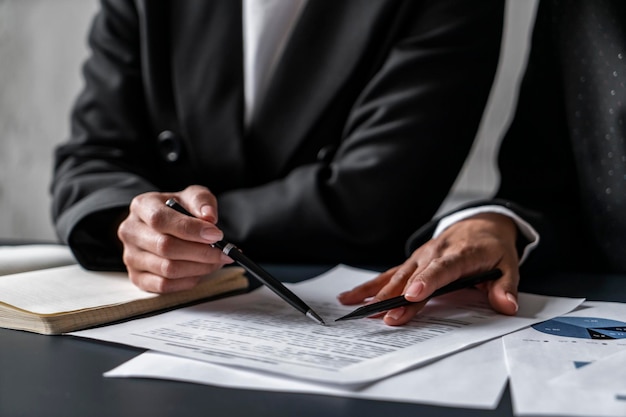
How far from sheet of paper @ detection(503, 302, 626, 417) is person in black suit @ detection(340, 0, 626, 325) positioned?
11 centimetres

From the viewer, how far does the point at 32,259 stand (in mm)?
906

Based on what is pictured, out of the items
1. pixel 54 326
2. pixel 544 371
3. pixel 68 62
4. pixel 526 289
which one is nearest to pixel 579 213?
pixel 526 289

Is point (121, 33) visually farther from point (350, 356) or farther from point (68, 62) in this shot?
point (68, 62)

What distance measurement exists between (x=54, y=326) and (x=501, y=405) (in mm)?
384

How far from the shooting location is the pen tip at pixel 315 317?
65 cm

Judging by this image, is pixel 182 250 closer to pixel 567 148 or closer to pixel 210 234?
pixel 210 234

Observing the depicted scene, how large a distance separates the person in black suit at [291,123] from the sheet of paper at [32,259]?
1.2 inches

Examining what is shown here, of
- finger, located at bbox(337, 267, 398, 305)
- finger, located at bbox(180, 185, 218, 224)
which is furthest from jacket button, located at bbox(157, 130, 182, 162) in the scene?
finger, located at bbox(337, 267, 398, 305)

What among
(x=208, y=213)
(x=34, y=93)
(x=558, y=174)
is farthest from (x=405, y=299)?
(x=34, y=93)

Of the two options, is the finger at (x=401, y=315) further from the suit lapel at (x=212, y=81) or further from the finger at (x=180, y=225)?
the suit lapel at (x=212, y=81)

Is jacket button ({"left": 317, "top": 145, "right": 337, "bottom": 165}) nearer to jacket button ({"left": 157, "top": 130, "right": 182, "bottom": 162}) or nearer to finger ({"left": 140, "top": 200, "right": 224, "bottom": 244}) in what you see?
jacket button ({"left": 157, "top": 130, "right": 182, "bottom": 162})

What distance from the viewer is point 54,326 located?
631 millimetres

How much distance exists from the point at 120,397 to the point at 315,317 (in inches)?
8.9

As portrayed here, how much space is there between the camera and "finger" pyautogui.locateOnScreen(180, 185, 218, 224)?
744 millimetres
